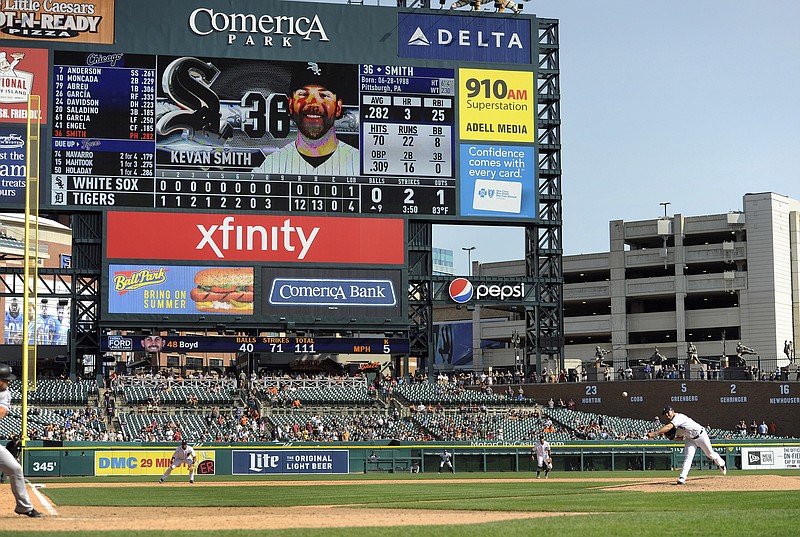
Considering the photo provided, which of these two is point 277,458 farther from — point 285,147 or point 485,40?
point 485,40

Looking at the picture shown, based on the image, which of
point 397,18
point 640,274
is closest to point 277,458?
point 397,18

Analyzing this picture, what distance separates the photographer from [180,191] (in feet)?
151

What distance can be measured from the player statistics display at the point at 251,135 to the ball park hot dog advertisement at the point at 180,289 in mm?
2570

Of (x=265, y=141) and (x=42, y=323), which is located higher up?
(x=265, y=141)

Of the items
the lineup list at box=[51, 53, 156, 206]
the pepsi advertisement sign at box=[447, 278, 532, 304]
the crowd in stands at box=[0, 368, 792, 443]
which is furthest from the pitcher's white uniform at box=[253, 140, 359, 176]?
the crowd in stands at box=[0, 368, 792, 443]

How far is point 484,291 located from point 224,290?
1110 centimetres

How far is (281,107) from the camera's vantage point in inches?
1843

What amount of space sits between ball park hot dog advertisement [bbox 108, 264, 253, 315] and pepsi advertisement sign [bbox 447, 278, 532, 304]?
8764 millimetres

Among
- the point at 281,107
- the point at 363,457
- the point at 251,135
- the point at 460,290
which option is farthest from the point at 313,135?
the point at 363,457

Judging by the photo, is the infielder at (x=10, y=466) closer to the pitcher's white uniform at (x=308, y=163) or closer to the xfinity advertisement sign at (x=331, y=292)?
the pitcher's white uniform at (x=308, y=163)

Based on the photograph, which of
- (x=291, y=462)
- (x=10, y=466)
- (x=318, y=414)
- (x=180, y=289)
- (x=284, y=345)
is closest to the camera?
(x=10, y=466)

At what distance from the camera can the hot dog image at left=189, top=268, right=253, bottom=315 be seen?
4675 centimetres

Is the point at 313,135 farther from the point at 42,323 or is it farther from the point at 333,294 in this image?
the point at 42,323

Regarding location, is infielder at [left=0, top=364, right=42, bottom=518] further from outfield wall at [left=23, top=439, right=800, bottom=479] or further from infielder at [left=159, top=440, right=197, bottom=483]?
outfield wall at [left=23, top=439, right=800, bottom=479]
